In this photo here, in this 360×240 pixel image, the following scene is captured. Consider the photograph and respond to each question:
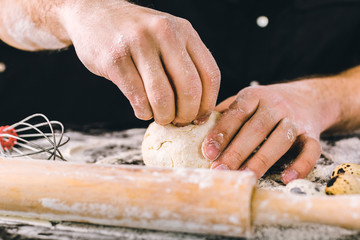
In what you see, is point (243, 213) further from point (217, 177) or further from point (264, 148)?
point (264, 148)

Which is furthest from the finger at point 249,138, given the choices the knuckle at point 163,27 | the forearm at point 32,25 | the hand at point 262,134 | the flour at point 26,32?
the flour at point 26,32

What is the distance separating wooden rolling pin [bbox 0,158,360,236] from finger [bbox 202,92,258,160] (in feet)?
0.58

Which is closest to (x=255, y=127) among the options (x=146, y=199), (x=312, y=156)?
(x=312, y=156)

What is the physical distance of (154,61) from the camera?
2.31 feet

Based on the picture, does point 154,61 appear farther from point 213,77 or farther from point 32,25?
point 32,25

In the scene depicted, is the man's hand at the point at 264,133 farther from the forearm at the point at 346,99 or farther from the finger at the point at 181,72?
the forearm at the point at 346,99

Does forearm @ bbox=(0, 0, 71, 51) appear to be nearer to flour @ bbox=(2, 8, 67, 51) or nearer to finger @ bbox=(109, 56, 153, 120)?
flour @ bbox=(2, 8, 67, 51)

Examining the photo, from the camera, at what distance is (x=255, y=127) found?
869mm

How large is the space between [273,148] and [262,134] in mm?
45

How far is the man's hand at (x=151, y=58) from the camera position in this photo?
0.70 m

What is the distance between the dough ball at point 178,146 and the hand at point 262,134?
0.03 metres

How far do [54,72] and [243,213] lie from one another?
4.14ft

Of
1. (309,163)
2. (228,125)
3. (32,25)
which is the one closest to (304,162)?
(309,163)

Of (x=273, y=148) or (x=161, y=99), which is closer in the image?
(x=161, y=99)
